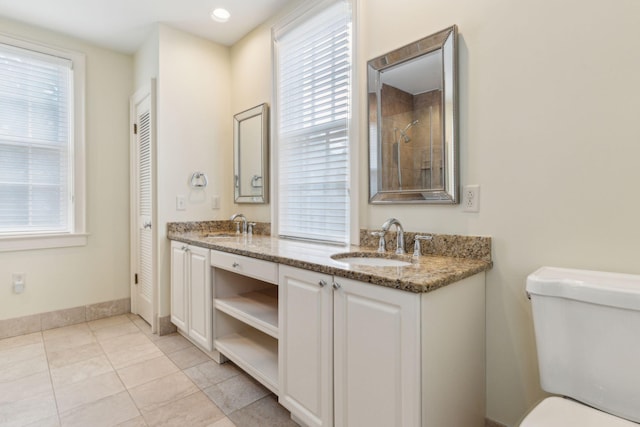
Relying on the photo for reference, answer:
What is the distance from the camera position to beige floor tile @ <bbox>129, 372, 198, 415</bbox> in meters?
1.74

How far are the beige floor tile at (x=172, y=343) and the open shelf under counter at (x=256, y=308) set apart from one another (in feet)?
2.02

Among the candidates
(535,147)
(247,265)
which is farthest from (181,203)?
(535,147)

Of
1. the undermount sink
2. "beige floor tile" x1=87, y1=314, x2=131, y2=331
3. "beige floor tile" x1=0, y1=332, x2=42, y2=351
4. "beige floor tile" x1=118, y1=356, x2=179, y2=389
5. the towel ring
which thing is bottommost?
"beige floor tile" x1=118, y1=356, x2=179, y2=389

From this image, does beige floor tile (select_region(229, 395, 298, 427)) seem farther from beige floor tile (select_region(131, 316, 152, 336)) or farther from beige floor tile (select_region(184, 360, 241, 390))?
beige floor tile (select_region(131, 316, 152, 336))

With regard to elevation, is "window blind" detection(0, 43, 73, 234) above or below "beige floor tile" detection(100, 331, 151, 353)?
above

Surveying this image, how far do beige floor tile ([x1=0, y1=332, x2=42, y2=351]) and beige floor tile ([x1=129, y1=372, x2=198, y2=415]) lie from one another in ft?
4.38

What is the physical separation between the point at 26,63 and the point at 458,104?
338 centimetres

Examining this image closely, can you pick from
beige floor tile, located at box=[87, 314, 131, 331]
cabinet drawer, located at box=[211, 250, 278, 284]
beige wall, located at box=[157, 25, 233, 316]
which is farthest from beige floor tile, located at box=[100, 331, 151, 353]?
cabinet drawer, located at box=[211, 250, 278, 284]

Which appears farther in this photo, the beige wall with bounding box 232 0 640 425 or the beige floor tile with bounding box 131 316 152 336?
the beige floor tile with bounding box 131 316 152 336

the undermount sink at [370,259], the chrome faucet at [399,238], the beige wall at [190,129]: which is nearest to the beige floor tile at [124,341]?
the beige wall at [190,129]

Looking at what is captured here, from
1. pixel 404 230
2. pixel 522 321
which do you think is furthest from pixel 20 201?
pixel 522 321

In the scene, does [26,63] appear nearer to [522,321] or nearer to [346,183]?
[346,183]

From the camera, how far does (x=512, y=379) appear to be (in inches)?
55.1

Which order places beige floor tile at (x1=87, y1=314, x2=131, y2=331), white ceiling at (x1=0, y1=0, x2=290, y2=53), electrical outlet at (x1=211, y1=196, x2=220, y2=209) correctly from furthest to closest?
electrical outlet at (x1=211, y1=196, x2=220, y2=209), beige floor tile at (x1=87, y1=314, x2=131, y2=331), white ceiling at (x1=0, y1=0, x2=290, y2=53)
